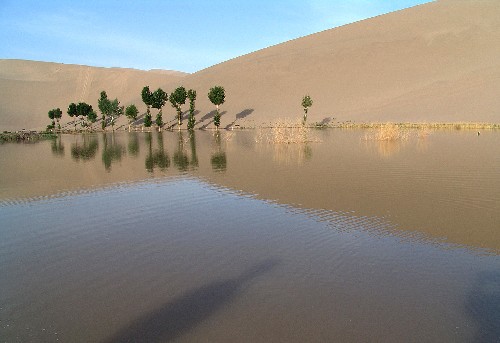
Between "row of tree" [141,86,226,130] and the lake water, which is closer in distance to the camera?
the lake water

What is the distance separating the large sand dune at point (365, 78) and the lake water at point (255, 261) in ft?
150

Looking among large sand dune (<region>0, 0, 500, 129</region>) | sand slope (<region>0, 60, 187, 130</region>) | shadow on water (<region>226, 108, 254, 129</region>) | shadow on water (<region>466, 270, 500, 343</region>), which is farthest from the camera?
sand slope (<region>0, 60, 187, 130</region>)

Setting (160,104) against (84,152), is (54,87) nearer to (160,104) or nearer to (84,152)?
(160,104)

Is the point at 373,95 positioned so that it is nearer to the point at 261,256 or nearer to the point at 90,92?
the point at 261,256

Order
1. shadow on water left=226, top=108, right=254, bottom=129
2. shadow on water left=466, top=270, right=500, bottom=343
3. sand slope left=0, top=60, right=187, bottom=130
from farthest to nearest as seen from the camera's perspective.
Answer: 1. sand slope left=0, top=60, right=187, bottom=130
2. shadow on water left=226, top=108, right=254, bottom=129
3. shadow on water left=466, top=270, right=500, bottom=343

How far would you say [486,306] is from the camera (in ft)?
16.6

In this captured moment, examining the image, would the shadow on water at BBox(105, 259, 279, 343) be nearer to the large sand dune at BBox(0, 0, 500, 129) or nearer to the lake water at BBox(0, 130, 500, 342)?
the lake water at BBox(0, 130, 500, 342)

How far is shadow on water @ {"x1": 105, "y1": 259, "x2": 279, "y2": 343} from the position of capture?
14.9 ft

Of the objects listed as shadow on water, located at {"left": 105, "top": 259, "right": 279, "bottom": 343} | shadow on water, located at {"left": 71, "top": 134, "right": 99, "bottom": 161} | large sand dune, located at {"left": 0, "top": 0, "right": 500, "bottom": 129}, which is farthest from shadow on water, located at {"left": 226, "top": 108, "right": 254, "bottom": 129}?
shadow on water, located at {"left": 105, "top": 259, "right": 279, "bottom": 343}

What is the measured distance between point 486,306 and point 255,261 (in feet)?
10.9

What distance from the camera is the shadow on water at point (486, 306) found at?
4.49 m

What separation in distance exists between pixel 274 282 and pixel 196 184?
851 cm

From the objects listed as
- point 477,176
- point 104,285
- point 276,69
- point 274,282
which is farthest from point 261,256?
point 276,69

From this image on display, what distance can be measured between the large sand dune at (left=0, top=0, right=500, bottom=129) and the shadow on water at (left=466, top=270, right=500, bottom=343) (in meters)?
49.0
